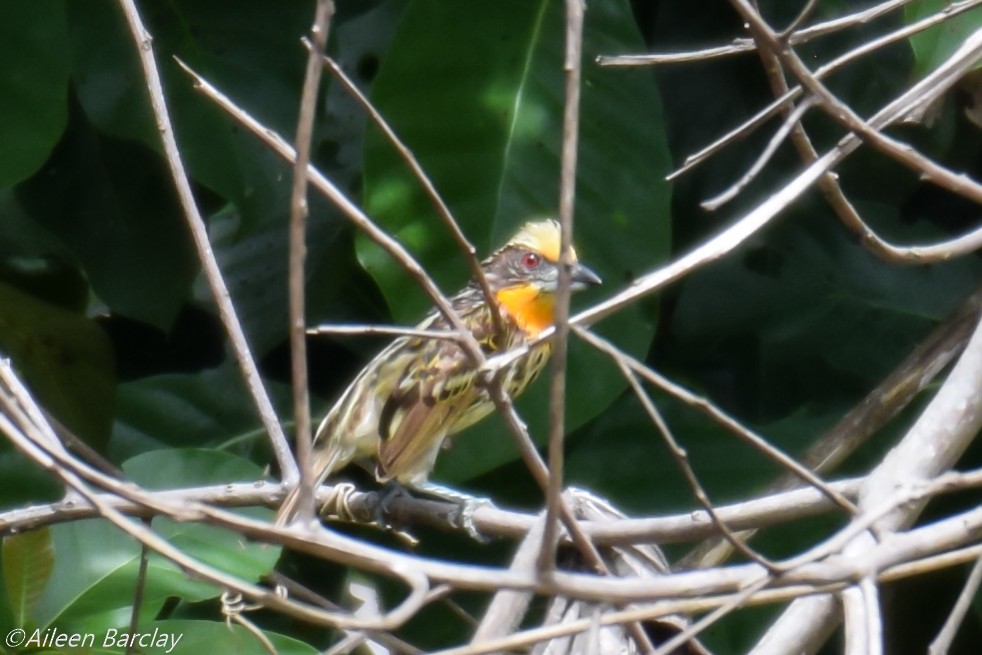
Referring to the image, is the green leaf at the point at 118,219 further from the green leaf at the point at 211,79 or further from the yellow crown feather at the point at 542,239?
the yellow crown feather at the point at 542,239

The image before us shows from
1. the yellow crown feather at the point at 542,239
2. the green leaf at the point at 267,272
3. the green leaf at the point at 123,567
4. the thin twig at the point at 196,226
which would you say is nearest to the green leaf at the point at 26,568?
the green leaf at the point at 123,567

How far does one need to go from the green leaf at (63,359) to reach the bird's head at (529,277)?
1.02 m

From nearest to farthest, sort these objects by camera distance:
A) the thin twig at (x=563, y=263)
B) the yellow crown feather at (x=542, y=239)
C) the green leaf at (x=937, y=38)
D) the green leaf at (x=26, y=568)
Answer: the thin twig at (x=563, y=263)
the green leaf at (x=26, y=568)
the green leaf at (x=937, y=38)
the yellow crown feather at (x=542, y=239)

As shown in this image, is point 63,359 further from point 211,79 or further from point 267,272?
point 211,79

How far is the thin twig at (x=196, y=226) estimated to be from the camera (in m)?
1.69

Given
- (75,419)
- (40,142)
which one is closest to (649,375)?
(40,142)

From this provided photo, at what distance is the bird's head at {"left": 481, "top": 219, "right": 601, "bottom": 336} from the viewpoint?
3406mm

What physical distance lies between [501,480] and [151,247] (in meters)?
1.07

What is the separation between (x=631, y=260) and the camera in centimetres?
295

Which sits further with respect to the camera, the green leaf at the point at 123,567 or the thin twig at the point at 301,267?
the green leaf at the point at 123,567

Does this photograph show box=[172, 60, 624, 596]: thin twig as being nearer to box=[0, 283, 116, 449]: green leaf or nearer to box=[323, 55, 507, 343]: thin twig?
box=[323, 55, 507, 343]: thin twig

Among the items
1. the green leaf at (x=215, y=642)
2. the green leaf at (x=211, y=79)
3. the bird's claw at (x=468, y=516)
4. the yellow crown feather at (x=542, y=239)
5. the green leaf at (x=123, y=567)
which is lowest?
the green leaf at (x=215, y=642)

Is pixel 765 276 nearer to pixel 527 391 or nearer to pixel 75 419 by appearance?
pixel 527 391

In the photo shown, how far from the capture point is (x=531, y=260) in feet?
11.4
